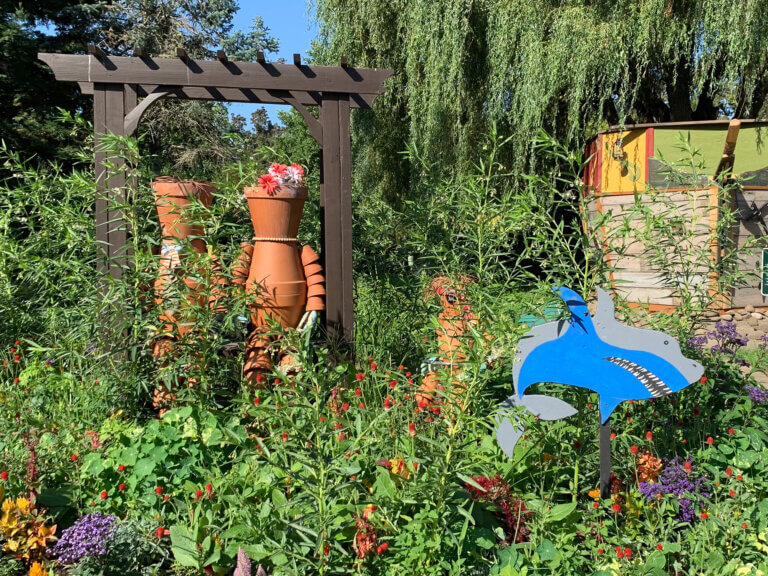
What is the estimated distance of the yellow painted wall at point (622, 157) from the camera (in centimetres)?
830

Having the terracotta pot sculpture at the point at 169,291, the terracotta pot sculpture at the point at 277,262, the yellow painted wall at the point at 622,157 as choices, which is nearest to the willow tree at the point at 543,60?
the yellow painted wall at the point at 622,157

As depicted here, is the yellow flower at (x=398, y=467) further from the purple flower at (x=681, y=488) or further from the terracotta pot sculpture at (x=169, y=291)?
the terracotta pot sculpture at (x=169, y=291)

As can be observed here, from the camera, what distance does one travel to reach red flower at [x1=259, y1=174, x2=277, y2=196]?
371cm

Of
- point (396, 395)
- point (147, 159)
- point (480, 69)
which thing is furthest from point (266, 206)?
point (480, 69)

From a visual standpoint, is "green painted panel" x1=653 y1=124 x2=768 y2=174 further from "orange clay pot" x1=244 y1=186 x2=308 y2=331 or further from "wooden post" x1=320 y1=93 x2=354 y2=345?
"orange clay pot" x1=244 y1=186 x2=308 y2=331

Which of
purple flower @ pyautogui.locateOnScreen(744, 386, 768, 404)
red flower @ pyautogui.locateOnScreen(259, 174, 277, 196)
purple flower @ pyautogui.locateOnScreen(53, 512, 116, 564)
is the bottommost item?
purple flower @ pyautogui.locateOnScreen(53, 512, 116, 564)

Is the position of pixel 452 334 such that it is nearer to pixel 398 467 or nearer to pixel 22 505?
pixel 398 467

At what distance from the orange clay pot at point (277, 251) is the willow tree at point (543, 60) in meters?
5.46

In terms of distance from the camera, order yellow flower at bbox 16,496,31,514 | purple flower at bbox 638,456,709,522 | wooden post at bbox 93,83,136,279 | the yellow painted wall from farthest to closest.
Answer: the yellow painted wall
wooden post at bbox 93,83,136,279
purple flower at bbox 638,456,709,522
yellow flower at bbox 16,496,31,514

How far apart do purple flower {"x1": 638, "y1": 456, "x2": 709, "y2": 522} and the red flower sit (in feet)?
8.14

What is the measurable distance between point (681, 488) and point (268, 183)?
2635 millimetres

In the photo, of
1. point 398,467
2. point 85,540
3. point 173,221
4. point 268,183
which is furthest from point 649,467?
point 173,221

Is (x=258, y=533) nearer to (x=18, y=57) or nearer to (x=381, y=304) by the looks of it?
(x=381, y=304)

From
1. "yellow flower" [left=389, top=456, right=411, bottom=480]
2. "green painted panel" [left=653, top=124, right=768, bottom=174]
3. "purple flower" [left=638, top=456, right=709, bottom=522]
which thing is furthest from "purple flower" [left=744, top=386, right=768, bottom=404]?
"green painted panel" [left=653, top=124, right=768, bottom=174]
